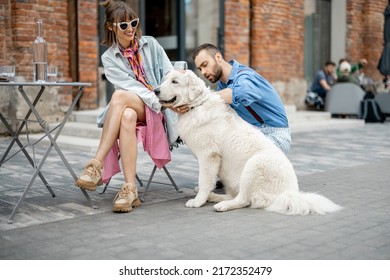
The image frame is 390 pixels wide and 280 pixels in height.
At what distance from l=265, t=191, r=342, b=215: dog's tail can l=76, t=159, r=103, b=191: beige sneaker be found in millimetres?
1377

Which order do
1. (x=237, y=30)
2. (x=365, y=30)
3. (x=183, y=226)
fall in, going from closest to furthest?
(x=183, y=226), (x=237, y=30), (x=365, y=30)

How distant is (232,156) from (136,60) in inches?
49.4

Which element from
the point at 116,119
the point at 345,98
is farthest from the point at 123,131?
the point at 345,98

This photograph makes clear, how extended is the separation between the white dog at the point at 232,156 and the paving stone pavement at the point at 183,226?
4.7 inches

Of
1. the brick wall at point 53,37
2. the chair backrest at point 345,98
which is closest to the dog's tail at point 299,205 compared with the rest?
the brick wall at point 53,37

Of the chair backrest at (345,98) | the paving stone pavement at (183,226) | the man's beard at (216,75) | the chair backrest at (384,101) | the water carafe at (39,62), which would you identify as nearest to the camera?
the paving stone pavement at (183,226)

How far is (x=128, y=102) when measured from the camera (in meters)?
4.39

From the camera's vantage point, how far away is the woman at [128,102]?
14.0ft

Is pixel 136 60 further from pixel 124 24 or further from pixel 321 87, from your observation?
pixel 321 87

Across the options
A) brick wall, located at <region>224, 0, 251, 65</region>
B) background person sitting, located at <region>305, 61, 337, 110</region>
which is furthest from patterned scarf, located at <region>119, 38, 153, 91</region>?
background person sitting, located at <region>305, 61, 337, 110</region>

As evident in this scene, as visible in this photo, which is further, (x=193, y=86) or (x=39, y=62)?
(x=39, y=62)

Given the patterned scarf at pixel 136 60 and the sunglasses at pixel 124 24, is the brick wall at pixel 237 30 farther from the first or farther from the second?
the sunglasses at pixel 124 24
